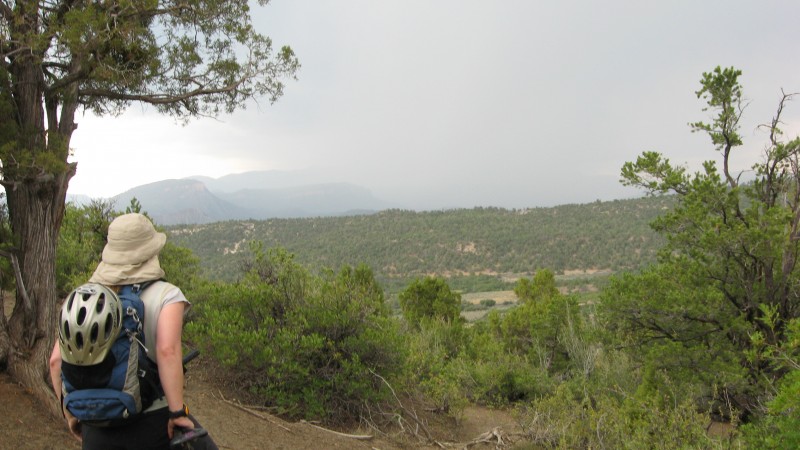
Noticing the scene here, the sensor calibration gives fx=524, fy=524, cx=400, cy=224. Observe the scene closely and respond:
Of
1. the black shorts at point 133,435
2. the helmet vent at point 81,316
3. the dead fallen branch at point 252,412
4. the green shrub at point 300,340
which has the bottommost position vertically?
the dead fallen branch at point 252,412

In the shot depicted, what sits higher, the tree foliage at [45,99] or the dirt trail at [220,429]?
the tree foliage at [45,99]

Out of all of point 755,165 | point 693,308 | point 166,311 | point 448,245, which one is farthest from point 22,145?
point 448,245

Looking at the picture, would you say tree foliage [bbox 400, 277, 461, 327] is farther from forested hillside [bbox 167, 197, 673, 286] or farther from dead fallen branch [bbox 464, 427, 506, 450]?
forested hillside [bbox 167, 197, 673, 286]

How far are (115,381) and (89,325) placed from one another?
302 mm

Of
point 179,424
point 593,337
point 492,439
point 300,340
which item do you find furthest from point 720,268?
point 179,424

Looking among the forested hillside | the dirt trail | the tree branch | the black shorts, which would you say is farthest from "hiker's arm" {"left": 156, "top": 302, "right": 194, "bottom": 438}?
the forested hillside

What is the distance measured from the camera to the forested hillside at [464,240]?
158 feet

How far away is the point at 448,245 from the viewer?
185ft

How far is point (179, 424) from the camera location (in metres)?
2.42

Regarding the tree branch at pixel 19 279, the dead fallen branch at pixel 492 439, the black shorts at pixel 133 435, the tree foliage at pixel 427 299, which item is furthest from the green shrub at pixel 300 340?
the tree foliage at pixel 427 299

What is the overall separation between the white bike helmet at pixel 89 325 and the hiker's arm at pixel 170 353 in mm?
185

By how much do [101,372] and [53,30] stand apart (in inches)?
169

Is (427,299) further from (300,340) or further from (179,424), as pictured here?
(179,424)

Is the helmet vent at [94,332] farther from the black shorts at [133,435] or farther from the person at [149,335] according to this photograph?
the black shorts at [133,435]
